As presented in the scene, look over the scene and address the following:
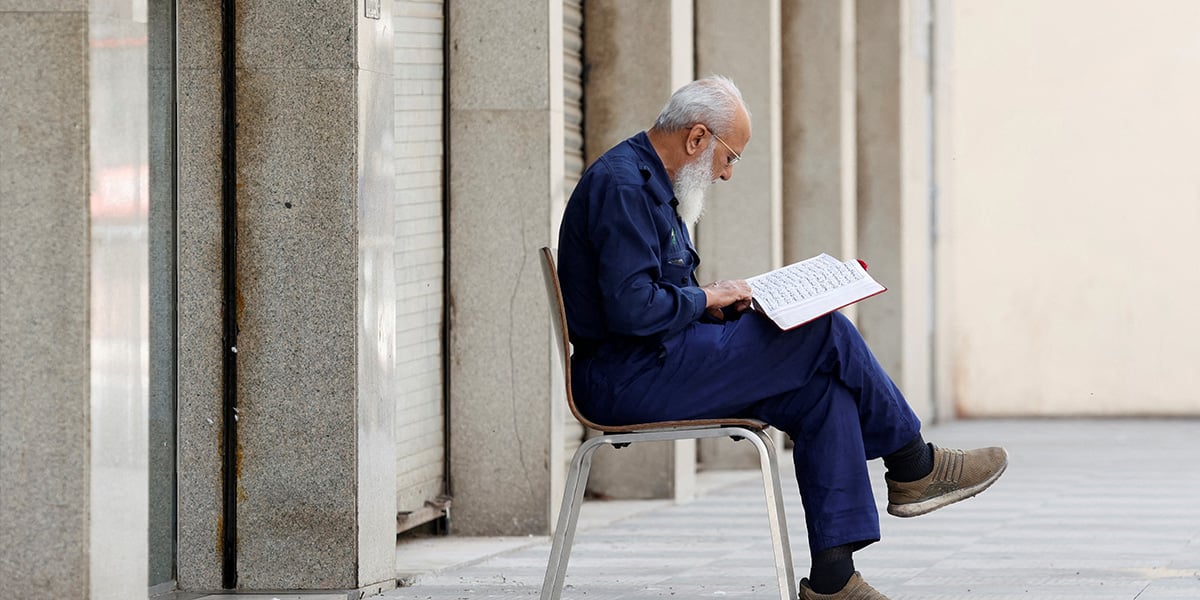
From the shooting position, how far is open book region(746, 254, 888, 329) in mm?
5141

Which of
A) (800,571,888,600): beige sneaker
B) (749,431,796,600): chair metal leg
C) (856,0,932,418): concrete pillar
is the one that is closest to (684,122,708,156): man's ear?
(749,431,796,600): chair metal leg

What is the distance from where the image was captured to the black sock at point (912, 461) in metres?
5.47

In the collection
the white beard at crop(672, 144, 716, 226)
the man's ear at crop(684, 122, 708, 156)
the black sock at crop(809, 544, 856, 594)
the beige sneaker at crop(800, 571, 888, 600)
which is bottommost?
the beige sneaker at crop(800, 571, 888, 600)

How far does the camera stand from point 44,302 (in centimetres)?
503

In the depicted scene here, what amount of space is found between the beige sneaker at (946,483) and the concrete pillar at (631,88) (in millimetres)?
4403

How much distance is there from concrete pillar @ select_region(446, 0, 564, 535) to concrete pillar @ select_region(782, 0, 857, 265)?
5570mm

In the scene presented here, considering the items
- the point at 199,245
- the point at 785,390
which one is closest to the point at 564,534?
the point at 785,390

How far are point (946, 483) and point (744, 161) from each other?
6.52 meters

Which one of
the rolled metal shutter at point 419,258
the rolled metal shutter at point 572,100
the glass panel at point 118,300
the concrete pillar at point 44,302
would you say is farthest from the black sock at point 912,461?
the rolled metal shutter at point 572,100

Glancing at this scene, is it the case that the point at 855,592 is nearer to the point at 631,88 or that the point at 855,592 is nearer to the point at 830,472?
the point at 830,472

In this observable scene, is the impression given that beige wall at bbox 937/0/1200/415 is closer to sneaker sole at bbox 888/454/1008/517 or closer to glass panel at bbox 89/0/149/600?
sneaker sole at bbox 888/454/1008/517

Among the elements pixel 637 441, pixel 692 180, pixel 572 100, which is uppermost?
pixel 572 100

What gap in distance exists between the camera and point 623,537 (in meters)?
8.27

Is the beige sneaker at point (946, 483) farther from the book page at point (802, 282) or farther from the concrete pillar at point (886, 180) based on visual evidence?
the concrete pillar at point (886, 180)
